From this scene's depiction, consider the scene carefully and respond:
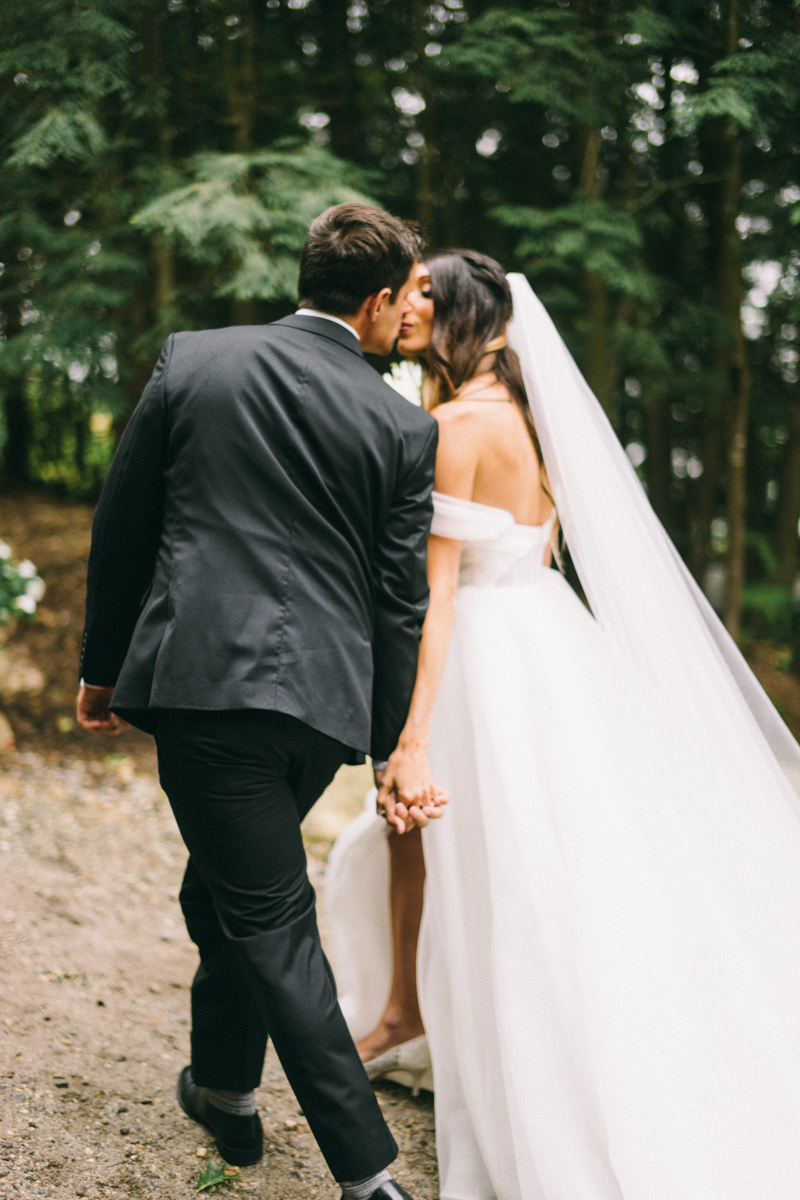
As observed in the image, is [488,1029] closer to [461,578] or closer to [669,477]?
[461,578]

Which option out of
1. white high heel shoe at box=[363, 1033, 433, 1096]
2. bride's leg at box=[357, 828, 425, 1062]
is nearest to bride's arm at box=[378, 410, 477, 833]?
bride's leg at box=[357, 828, 425, 1062]

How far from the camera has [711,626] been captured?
2.47 metres

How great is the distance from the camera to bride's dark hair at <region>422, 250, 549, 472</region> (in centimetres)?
249

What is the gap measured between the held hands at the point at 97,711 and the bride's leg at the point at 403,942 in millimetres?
927

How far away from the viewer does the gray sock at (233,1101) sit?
7.29ft

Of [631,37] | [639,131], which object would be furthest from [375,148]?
[631,37]

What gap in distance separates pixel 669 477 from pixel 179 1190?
7.04 meters

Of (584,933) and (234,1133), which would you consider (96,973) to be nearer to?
(234,1133)

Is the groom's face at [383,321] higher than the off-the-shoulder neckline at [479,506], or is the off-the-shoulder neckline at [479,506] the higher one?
the groom's face at [383,321]

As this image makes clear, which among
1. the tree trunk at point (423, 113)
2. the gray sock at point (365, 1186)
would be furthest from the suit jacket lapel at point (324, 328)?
the tree trunk at point (423, 113)

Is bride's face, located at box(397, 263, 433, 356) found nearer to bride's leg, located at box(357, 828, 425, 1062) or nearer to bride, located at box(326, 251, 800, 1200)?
bride, located at box(326, 251, 800, 1200)

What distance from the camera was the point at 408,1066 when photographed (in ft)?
8.77

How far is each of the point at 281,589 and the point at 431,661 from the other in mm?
538

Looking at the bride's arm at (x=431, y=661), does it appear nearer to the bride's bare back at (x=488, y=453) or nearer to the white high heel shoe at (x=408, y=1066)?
the bride's bare back at (x=488, y=453)
